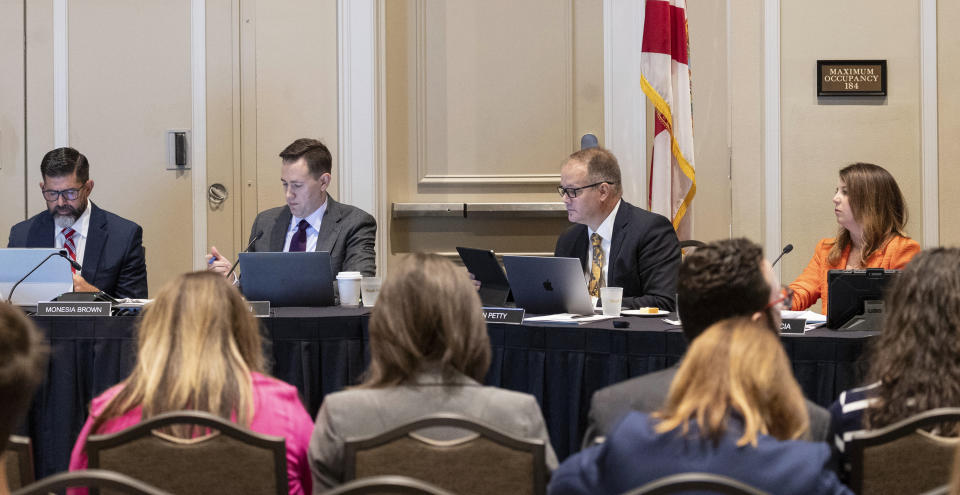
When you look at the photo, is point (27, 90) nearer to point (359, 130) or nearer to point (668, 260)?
point (359, 130)

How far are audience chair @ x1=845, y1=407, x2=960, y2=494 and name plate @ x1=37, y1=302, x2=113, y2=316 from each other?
2641 millimetres

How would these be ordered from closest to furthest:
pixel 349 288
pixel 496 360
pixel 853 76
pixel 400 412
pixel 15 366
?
1. pixel 15 366
2. pixel 400 412
3. pixel 496 360
4. pixel 349 288
5. pixel 853 76

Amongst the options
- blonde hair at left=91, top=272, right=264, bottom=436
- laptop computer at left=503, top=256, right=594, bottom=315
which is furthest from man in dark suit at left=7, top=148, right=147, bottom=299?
blonde hair at left=91, top=272, right=264, bottom=436

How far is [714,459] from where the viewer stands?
5.25 ft

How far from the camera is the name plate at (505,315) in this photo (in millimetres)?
3439

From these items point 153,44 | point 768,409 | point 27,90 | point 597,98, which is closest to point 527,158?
point 597,98

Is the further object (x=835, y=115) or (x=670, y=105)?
(x=835, y=115)

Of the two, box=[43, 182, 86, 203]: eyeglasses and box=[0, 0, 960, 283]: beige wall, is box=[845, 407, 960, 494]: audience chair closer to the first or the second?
box=[0, 0, 960, 283]: beige wall

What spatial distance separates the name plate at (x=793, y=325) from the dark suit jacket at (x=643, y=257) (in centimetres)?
97

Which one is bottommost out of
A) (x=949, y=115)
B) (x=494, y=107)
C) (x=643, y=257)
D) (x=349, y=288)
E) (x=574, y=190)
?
(x=349, y=288)

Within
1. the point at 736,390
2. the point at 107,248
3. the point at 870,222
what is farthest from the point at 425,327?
the point at 107,248

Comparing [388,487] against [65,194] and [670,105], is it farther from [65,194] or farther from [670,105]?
[670,105]

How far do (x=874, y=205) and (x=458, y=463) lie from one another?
109 inches

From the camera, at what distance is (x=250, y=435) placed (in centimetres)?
191
